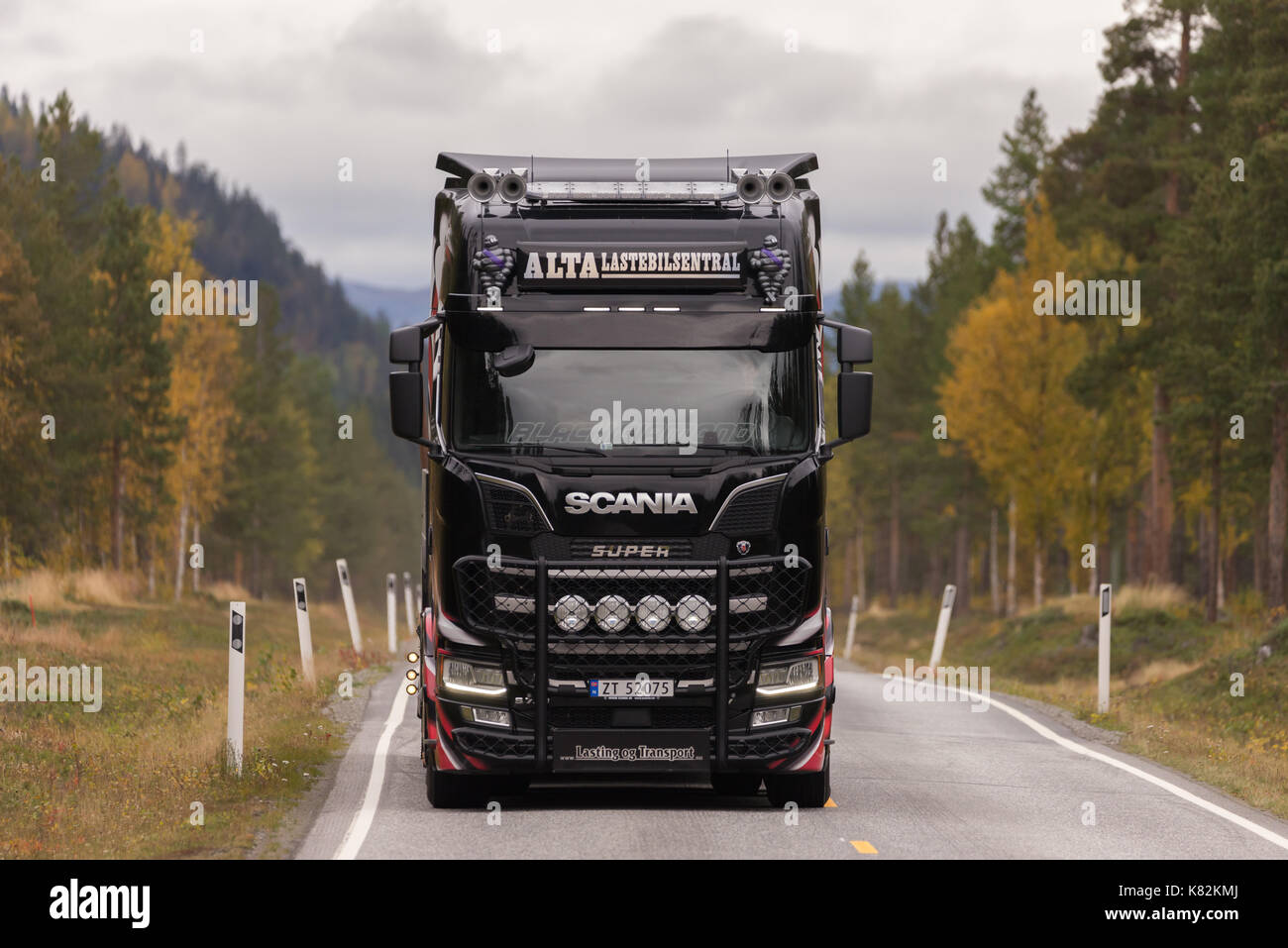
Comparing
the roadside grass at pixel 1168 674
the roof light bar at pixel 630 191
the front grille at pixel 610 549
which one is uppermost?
the roof light bar at pixel 630 191

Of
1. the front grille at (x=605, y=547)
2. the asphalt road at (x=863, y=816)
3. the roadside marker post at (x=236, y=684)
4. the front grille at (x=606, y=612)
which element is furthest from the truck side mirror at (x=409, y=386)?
the asphalt road at (x=863, y=816)

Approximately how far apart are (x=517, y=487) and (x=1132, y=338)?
3111 centimetres

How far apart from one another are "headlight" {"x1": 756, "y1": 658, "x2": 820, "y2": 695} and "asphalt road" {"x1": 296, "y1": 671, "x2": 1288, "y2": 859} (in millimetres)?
878

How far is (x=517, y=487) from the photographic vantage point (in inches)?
403

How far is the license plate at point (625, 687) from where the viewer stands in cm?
1019

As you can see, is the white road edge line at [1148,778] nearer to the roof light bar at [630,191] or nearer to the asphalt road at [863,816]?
the asphalt road at [863,816]

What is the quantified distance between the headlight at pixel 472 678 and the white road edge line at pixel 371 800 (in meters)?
1.03

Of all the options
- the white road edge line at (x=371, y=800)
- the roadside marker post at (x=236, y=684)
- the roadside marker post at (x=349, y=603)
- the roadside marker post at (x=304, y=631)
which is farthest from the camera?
the roadside marker post at (x=349, y=603)

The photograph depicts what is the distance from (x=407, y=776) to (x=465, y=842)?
3094 mm

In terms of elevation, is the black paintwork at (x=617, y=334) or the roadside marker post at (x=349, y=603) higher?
the black paintwork at (x=617, y=334)

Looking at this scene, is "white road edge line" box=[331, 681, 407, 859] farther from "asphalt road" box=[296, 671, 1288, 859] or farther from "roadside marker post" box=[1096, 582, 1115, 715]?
"roadside marker post" box=[1096, 582, 1115, 715]

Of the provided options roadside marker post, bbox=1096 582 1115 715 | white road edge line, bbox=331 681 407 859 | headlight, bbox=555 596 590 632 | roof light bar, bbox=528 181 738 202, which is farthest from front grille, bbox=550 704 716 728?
roadside marker post, bbox=1096 582 1115 715
